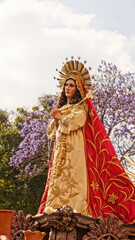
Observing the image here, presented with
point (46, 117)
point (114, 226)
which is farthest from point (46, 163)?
point (114, 226)

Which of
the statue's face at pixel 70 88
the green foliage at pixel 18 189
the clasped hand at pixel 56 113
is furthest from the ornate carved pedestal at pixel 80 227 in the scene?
the green foliage at pixel 18 189

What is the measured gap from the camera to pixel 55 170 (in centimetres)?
1012

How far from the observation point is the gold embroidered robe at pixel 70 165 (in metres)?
9.82

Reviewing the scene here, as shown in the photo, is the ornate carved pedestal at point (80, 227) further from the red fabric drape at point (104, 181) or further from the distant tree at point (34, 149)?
the distant tree at point (34, 149)

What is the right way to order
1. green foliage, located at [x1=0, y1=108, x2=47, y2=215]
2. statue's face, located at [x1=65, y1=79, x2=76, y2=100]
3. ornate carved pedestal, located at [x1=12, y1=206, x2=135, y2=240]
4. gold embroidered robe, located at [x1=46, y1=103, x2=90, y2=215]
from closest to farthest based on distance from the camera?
ornate carved pedestal, located at [x1=12, y1=206, x2=135, y2=240]
gold embroidered robe, located at [x1=46, y1=103, x2=90, y2=215]
statue's face, located at [x1=65, y1=79, x2=76, y2=100]
green foliage, located at [x1=0, y1=108, x2=47, y2=215]

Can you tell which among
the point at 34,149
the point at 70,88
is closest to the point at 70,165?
the point at 70,88

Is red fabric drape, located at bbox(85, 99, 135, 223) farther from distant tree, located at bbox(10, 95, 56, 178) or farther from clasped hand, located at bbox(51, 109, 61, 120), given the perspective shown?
distant tree, located at bbox(10, 95, 56, 178)

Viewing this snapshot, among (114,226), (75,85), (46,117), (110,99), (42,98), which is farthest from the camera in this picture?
(42,98)

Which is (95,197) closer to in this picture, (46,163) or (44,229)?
(44,229)

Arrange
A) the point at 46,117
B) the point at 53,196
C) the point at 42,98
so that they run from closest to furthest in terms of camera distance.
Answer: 1. the point at 53,196
2. the point at 46,117
3. the point at 42,98

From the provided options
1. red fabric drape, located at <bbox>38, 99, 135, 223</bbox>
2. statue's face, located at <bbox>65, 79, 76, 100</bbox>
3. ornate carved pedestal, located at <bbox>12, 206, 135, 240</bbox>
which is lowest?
ornate carved pedestal, located at <bbox>12, 206, 135, 240</bbox>

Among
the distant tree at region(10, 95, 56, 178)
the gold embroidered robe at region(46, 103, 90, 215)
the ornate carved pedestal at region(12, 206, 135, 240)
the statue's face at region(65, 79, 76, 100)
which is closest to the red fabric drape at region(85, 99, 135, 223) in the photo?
the gold embroidered robe at region(46, 103, 90, 215)

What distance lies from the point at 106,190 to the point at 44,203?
1.32m

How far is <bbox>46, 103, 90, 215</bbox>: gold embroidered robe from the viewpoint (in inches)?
387
